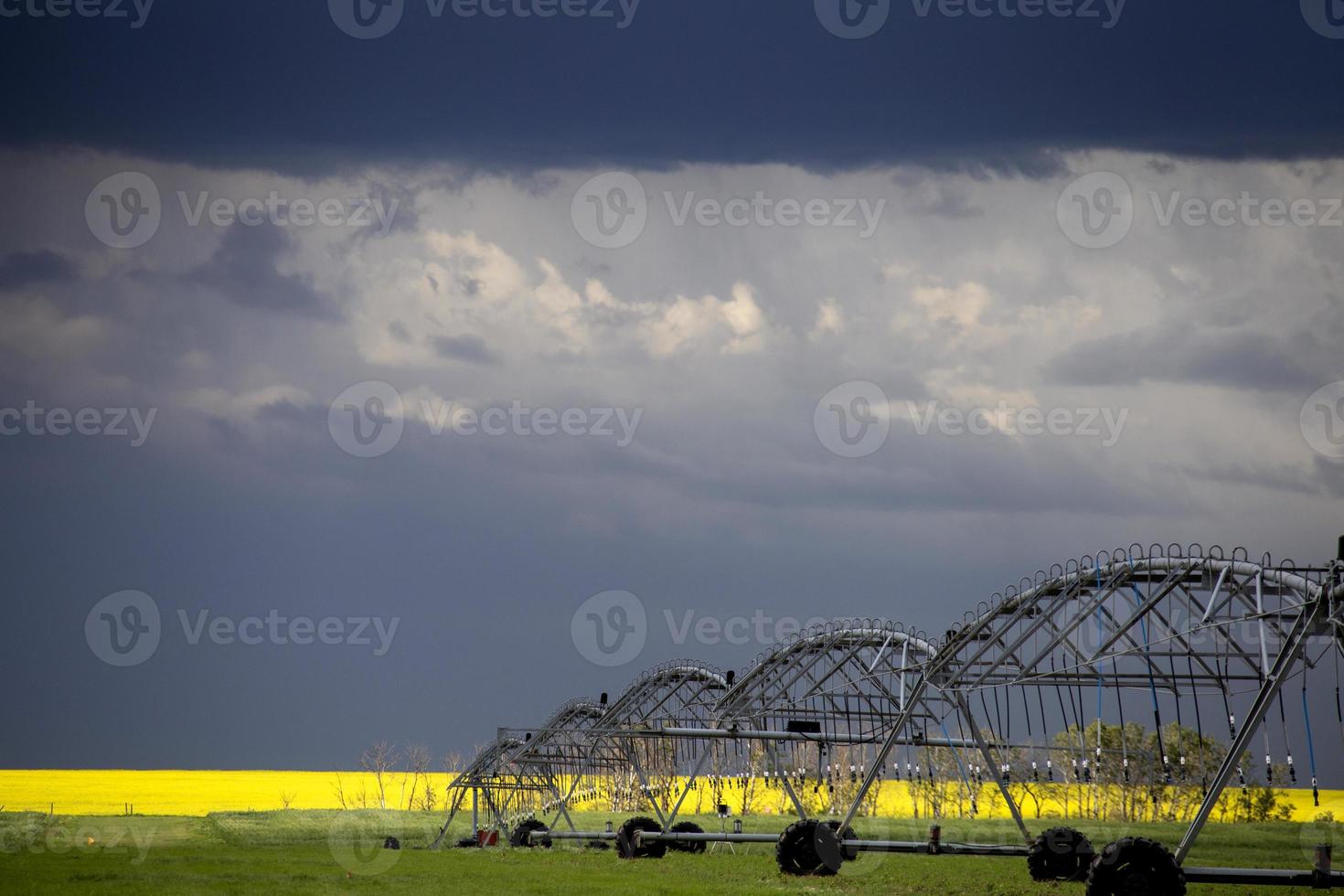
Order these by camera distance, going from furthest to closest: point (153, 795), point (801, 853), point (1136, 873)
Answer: point (153, 795) < point (801, 853) < point (1136, 873)

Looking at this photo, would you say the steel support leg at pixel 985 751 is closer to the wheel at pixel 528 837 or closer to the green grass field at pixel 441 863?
the green grass field at pixel 441 863

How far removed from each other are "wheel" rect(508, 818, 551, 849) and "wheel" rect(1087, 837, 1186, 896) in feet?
155

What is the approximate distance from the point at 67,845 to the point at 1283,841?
66.1m

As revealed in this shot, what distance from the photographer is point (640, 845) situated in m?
60.7

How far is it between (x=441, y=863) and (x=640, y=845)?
29.4 ft

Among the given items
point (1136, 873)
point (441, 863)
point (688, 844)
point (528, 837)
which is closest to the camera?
point (1136, 873)

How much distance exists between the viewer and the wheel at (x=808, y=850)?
4441 cm

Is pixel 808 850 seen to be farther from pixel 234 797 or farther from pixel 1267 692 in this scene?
pixel 234 797

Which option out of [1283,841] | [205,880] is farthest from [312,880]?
[1283,841]

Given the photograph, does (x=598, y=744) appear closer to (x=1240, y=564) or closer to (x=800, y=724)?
(x=800, y=724)

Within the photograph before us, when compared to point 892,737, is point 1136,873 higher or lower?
lower

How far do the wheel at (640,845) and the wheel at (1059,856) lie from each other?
2194 cm

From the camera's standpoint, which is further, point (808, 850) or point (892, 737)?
point (808, 850)

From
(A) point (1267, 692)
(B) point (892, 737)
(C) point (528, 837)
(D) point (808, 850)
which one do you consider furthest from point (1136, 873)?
(C) point (528, 837)
